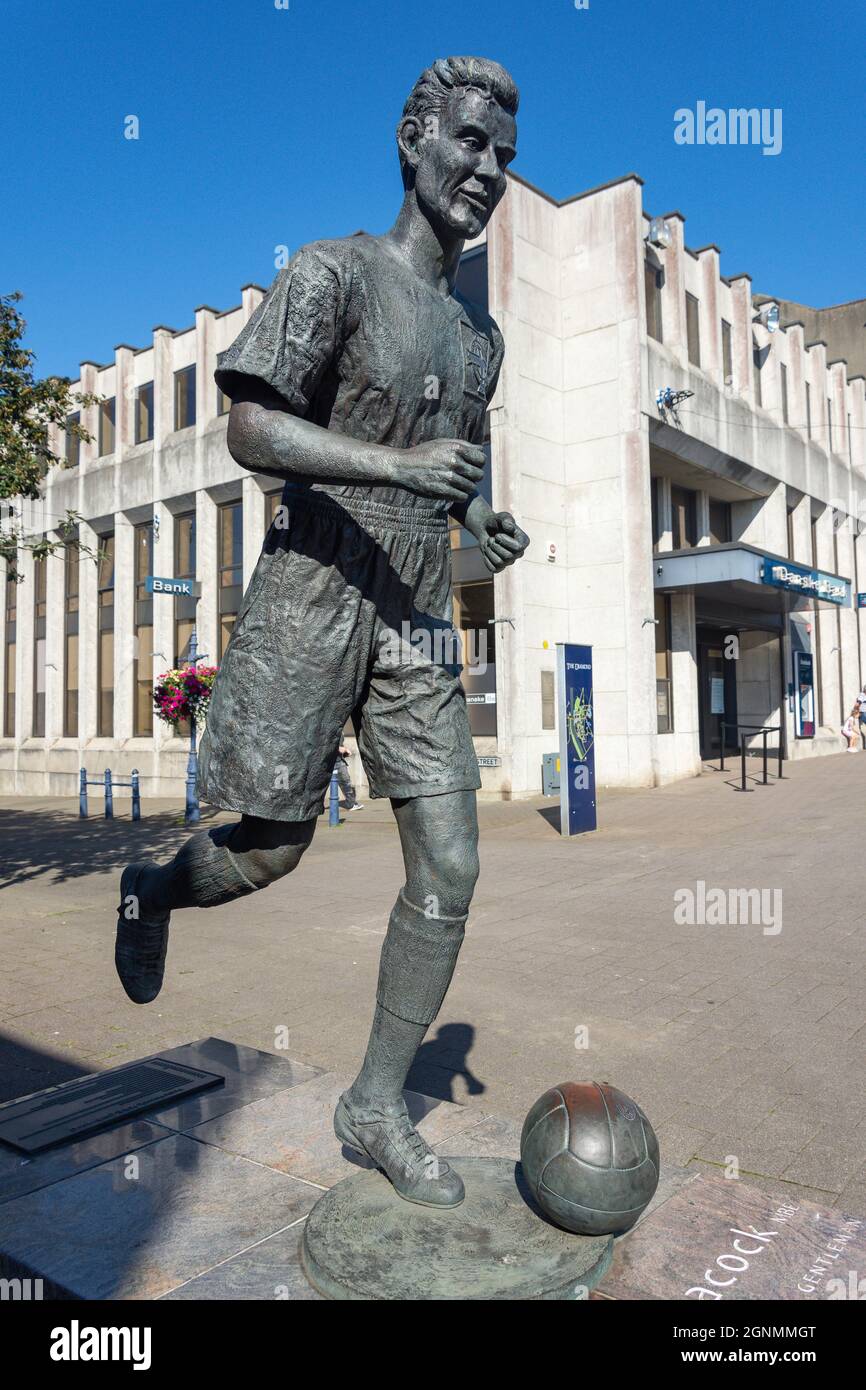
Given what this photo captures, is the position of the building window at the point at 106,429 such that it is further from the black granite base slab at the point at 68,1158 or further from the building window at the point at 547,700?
the black granite base slab at the point at 68,1158

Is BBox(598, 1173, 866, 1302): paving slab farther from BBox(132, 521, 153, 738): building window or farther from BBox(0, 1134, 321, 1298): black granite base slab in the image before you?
BBox(132, 521, 153, 738): building window

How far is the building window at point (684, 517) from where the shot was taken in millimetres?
23172

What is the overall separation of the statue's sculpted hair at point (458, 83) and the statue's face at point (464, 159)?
0.07ft

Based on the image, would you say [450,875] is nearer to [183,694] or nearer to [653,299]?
[183,694]

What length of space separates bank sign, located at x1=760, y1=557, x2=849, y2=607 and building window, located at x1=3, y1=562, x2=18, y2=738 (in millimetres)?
22002

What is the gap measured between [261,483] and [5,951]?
17.3 metres

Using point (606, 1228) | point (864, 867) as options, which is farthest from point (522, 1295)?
point (864, 867)

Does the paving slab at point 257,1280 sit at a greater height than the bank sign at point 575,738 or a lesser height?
lesser

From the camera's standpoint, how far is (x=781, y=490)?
25.2 m

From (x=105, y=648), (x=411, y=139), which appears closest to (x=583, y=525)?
(x=105, y=648)

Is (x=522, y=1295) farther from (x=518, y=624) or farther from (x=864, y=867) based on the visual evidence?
(x=518, y=624)

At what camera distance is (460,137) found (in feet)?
8.38

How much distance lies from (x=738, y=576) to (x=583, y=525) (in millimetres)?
3111

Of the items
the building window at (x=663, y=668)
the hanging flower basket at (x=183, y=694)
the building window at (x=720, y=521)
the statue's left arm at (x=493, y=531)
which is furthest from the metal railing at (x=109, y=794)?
the statue's left arm at (x=493, y=531)
